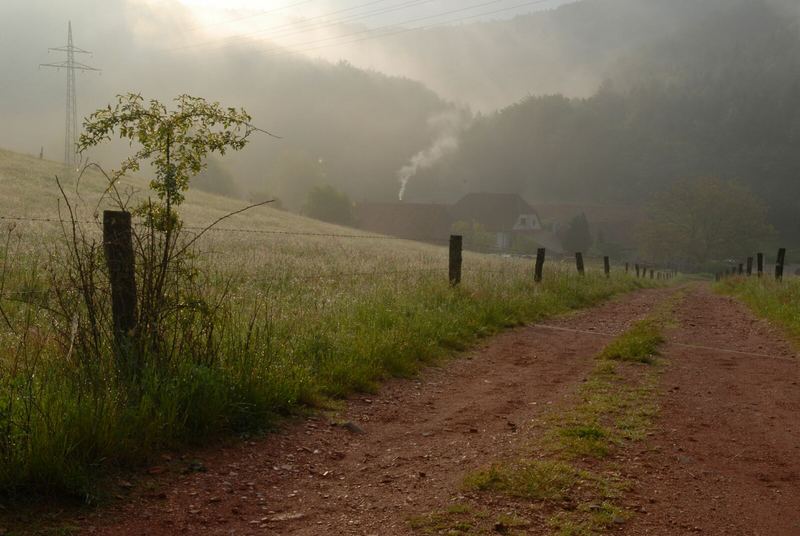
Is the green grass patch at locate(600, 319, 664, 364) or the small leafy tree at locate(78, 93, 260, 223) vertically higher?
the small leafy tree at locate(78, 93, 260, 223)

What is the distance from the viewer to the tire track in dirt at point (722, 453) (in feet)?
14.5

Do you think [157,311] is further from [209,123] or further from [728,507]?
[728,507]

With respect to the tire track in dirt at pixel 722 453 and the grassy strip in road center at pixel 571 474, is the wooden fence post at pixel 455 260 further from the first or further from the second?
the grassy strip in road center at pixel 571 474

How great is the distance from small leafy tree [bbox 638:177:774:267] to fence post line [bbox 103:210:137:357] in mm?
95250

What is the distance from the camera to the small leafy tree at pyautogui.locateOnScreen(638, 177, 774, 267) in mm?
92438

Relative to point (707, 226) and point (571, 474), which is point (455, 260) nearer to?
point (571, 474)

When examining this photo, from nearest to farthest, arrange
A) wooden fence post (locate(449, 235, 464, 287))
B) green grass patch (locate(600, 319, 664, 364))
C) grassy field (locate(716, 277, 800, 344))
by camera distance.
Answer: green grass patch (locate(600, 319, 664, 364)) < grassy field (locate(716, 277, 800, 344)) < wooden fence post (locate(449, 235, 464, 287))

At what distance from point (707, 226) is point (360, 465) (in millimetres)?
96495

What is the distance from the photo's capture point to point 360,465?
5.44 metres

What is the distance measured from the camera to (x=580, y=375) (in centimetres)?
882

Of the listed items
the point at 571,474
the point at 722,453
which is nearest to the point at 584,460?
the point at 571,474

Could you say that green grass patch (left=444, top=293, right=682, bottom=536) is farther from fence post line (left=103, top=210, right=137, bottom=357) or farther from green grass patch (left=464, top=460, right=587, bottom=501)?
fence post line (left=103, top=210, right=137, bottom=357)

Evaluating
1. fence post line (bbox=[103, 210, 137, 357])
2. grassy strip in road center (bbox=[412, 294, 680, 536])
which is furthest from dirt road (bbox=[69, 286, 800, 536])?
fence post line (bbox=[103, 210, 137, 357])

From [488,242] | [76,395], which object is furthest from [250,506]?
[488,242]
